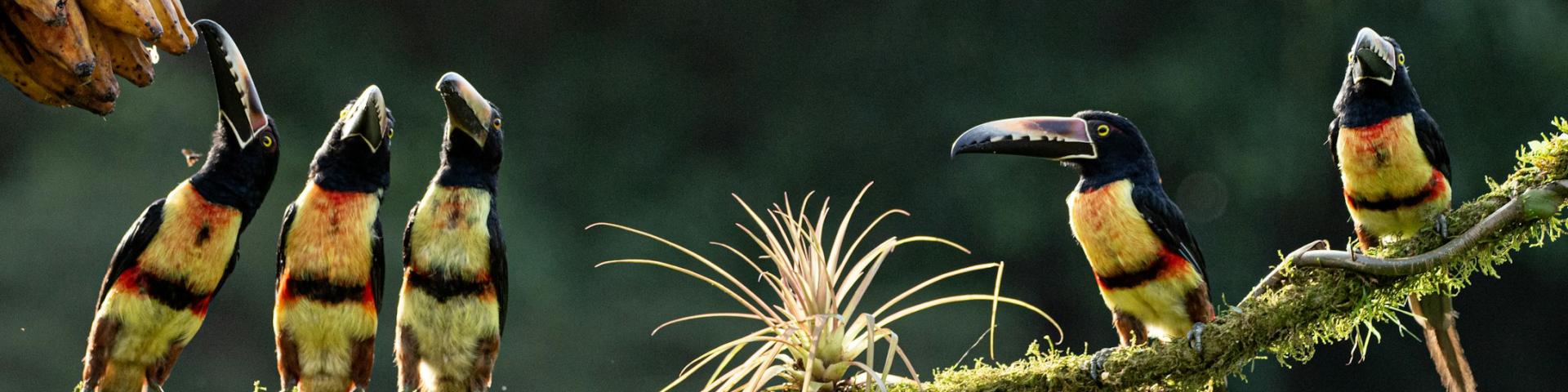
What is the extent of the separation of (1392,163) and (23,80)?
2.05 metres

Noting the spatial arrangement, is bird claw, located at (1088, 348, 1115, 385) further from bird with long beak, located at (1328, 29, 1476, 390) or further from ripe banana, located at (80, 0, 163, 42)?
ripe banana, located at (80, 0, 163, 42)

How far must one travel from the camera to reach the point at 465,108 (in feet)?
6.89

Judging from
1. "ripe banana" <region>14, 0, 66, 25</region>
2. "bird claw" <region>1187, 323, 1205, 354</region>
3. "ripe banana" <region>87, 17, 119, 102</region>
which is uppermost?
"ripe banana" <region>14, 0, 66, 25</region>

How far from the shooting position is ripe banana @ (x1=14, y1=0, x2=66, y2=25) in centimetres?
146

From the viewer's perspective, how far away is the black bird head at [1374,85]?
233 cm

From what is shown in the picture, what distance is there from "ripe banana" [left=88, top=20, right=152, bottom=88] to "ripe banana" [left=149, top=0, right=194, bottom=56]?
0.04 m

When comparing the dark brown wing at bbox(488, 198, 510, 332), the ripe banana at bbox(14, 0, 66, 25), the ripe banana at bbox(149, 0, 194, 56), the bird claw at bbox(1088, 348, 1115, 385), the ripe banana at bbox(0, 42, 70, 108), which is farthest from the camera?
the dark brown wing at bbox(488, 198, 510, 332)

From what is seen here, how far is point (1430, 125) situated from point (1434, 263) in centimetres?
43

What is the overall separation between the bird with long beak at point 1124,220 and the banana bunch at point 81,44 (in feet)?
4.11

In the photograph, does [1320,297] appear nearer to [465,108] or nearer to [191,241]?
[465,108]

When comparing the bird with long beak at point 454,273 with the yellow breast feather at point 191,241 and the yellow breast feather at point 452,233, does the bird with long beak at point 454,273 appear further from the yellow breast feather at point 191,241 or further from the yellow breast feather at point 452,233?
the yellow breast feather at point 191,241

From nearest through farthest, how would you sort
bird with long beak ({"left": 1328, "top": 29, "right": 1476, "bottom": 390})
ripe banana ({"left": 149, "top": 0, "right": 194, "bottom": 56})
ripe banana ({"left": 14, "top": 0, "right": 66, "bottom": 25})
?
ripe banana ({"left": 14, "top": 0, "right": 66, "bottom": 25}) → ripe banana ({"left": 149, "top": 0, "right": 194, "bottom": 56}) → bird with long beak ({"left": 1328, "top": 29, "right": 1476, "bottom": 390})

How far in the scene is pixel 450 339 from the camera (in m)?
2.11

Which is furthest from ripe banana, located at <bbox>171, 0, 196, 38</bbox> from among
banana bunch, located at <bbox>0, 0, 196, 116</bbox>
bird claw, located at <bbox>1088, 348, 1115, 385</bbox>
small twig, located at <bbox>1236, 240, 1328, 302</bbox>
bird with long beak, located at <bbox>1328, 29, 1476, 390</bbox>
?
bird with long beak, located at <bbox>1328, 29, 1476, 390</bbox>
